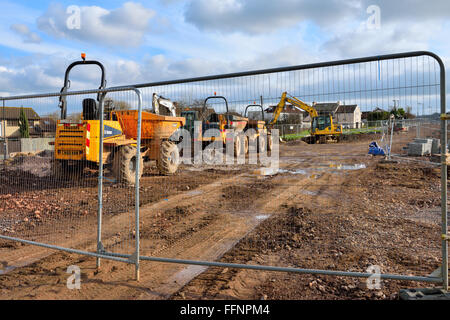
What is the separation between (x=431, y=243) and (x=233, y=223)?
3.27 meters

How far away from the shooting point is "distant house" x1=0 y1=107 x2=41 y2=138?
6.45 metres

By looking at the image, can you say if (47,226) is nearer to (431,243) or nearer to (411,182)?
(431,243)

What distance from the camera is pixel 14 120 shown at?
24.2 ft

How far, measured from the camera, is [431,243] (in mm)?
5078

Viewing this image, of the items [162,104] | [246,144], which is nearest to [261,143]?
[246,144]

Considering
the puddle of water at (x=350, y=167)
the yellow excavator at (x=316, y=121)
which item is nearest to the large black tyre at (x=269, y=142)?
the yellow excavator at (x=316, y=121)

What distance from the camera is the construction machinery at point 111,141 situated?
8.38 meters

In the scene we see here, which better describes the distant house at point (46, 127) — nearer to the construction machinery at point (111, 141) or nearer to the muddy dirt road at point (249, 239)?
the construction machinery at point (111, 141)

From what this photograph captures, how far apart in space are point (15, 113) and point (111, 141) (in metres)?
2.77

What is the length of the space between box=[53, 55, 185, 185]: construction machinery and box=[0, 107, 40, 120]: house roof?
0.56 m

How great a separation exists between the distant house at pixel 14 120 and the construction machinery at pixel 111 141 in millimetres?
598

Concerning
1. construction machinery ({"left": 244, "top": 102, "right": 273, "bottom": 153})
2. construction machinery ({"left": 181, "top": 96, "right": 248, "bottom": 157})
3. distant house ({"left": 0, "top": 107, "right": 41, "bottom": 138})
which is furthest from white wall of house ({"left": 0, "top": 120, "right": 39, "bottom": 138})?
construction machinery ({"left": 244, "top": 102, "right": 273, "bottom": 153})

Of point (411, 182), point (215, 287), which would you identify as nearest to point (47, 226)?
point (215, 287)

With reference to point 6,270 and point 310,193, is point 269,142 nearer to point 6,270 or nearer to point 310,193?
point 310,193
